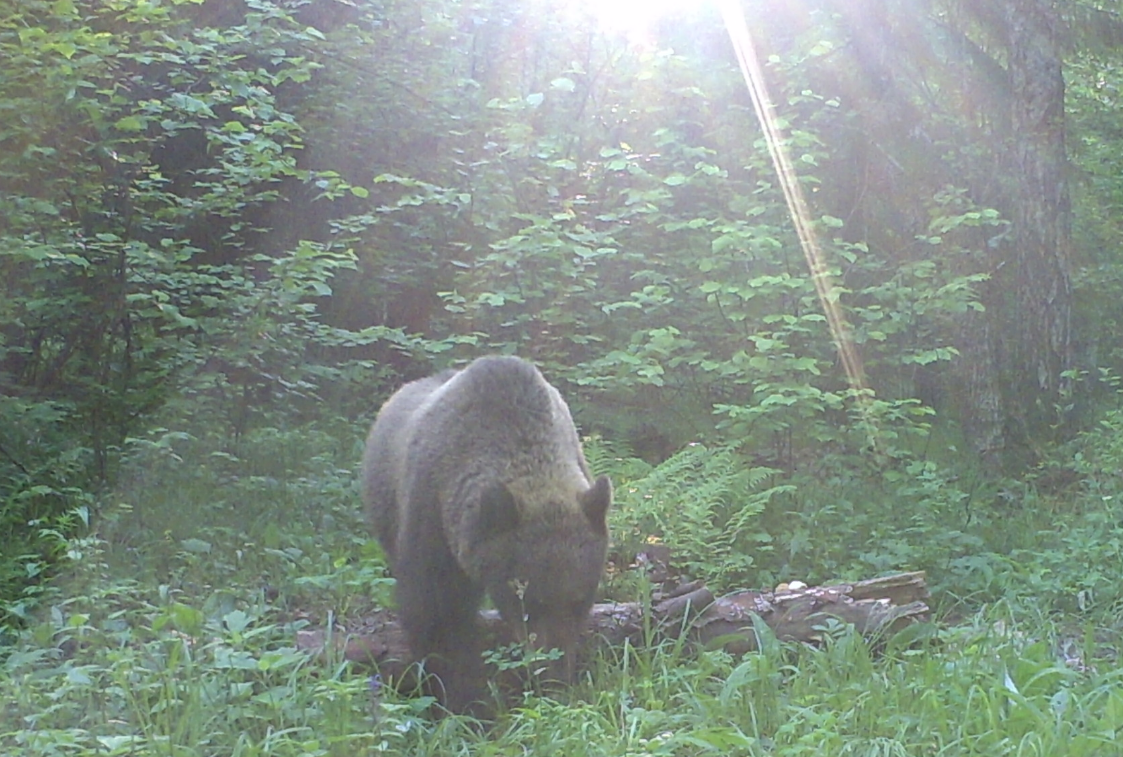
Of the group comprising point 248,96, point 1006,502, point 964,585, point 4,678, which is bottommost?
point 1006,502

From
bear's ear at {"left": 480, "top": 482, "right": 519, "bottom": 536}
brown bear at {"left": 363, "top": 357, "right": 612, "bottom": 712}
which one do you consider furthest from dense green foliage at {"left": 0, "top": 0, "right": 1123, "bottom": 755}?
bear's ear at {"left": 480, "top": 482, "right": 519, "bottom": 536}

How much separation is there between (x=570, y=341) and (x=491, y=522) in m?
6.08

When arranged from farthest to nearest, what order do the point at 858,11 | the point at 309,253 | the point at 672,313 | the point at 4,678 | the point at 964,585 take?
the point at 858,11, the point at 672,313, the point at 309,253, the point at 964,585, the point at 4,678

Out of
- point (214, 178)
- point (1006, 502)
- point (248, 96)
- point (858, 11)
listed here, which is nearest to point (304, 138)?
point (214, 178)

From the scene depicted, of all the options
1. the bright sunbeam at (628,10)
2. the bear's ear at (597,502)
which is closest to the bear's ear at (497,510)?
the bear's ear at (597,502)

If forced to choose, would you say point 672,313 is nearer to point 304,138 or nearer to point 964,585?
point 304,138

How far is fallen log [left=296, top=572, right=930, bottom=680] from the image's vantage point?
6.04 meters

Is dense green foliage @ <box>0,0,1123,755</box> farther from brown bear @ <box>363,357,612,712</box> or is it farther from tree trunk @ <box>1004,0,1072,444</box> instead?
brown bear @ <box>363,357,612,712</box>

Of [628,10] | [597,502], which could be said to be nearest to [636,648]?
[597,502]

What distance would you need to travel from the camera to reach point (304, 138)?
457 inches

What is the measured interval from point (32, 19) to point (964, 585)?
25.8 ft

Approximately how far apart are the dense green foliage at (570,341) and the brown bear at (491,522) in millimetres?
496

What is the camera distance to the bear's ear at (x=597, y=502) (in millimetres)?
5848

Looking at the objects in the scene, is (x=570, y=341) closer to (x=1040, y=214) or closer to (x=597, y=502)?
(x=1040, y=214)
